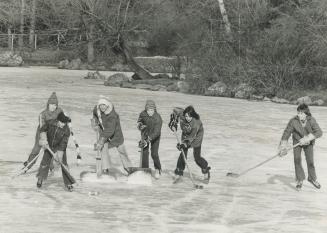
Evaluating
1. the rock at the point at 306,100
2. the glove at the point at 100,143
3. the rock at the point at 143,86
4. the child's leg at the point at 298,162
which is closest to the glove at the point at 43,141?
the glove at the point at 100,143

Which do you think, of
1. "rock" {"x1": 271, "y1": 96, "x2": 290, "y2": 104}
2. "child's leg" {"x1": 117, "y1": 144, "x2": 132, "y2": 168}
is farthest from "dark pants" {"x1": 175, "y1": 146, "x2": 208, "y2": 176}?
"rock" {"x1": 271, "y1": 96, "x2": 290, "y2": 104}

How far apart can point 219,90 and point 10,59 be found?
19.7m

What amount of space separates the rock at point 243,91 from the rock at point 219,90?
41 centimetres

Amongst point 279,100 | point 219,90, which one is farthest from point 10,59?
point 279,100

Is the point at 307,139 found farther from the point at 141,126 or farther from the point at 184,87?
the point at 184,87

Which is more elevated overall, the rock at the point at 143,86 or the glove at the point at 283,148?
the glove at the point at 283,148

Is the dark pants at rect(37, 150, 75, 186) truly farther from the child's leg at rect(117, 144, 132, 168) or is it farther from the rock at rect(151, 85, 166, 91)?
the rock at rect(151, 85, 166, 91)

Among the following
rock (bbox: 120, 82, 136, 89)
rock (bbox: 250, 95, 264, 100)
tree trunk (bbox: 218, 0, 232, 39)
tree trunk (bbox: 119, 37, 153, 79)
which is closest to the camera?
rock (bbox: 250, 95, 264, 100)

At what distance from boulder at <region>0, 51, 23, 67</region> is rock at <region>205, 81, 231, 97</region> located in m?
19.1

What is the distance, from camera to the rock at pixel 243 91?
1123 inches

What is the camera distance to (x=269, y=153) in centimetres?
1418

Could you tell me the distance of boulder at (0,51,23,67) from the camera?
144ft

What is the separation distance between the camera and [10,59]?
44.1m

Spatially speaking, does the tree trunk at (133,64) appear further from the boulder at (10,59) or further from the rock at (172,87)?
the boulder at (10,59)
